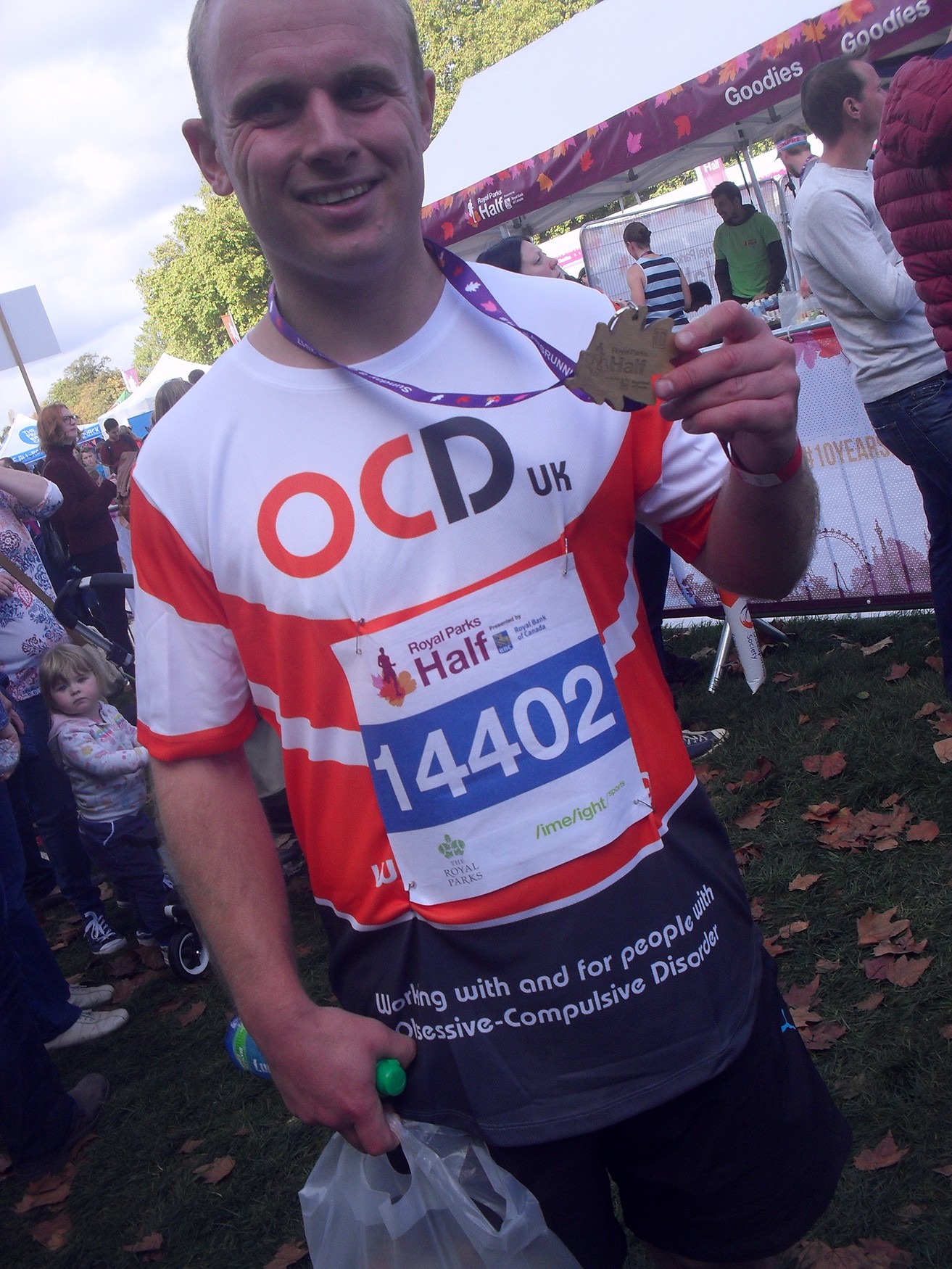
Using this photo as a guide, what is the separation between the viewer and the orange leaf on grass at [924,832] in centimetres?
389

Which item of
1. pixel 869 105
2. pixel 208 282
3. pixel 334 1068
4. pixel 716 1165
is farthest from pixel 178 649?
pixel 208 282

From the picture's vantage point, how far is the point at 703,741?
17.0 ft

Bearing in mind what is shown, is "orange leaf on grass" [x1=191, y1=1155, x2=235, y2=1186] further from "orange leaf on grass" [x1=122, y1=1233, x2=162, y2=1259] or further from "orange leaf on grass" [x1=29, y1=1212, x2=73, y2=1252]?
"orange leaf on grass" [x1=29, y1=1212, x2=73, y2=1252]

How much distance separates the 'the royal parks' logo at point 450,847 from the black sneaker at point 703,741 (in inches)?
152

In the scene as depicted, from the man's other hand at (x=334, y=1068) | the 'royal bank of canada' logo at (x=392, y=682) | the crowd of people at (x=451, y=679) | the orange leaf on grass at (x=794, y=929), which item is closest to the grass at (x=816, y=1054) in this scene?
the orange leaf on grass at (x=794, y=929)

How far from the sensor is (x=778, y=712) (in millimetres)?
5238

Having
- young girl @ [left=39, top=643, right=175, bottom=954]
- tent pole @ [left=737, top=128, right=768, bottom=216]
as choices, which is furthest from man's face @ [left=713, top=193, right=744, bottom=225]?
young girl @ [left=39, top=643, right=175, bottom=954]

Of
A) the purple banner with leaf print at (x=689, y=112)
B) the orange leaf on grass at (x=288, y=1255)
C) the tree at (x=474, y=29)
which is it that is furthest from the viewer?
the tree at (x=474, y=29)

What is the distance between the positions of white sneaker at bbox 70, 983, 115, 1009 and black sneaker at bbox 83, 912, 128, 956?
0.39 metres

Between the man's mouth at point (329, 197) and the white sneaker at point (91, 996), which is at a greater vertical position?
the man's mouth at point (329, 197)

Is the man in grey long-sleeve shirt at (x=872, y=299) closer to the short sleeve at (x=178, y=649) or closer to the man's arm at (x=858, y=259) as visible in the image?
the man's arm at (x=858, y=259)

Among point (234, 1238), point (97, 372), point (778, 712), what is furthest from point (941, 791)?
point (97, 372)

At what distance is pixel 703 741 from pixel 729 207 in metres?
7.76

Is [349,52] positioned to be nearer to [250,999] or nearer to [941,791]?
[250,999]
